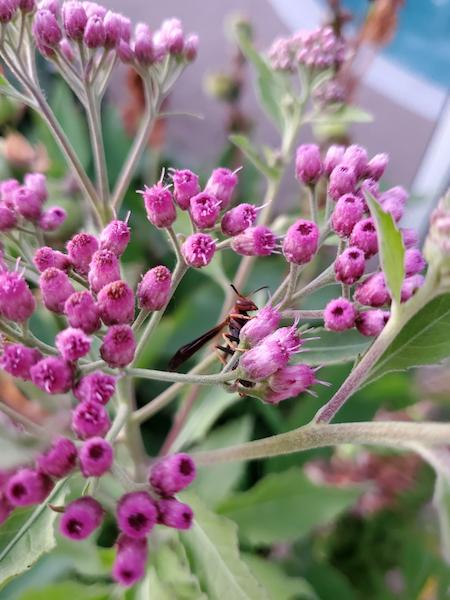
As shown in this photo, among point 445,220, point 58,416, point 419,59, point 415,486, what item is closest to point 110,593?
point 58,416

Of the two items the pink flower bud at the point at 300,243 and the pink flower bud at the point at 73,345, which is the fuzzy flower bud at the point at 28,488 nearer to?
the pink flower bud at the point at 73,345

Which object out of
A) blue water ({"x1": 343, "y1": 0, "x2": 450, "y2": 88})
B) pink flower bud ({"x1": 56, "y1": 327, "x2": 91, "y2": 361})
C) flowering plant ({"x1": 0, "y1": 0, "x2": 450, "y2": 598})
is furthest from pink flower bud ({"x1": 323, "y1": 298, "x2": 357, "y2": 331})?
blue water ({"x1": 343, "y1": 0, "x2": 450, "y2": 88})

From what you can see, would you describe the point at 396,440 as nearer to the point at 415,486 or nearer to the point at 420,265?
→ the point at 420,265

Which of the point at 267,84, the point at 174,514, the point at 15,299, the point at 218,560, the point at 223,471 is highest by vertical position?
the point at 267,84

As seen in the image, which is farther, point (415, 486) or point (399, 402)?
point (415, 486)

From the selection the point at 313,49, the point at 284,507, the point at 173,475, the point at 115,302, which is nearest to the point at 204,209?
the point at 115,302

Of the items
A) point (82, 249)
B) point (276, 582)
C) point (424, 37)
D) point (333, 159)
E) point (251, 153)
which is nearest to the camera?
point (82, 249)

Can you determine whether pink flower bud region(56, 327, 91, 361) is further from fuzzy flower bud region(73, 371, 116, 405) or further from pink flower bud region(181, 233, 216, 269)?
pink flower bud region(181, 233, 216, 269)

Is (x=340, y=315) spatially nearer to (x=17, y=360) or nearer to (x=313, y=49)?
(x=17, y=360)
